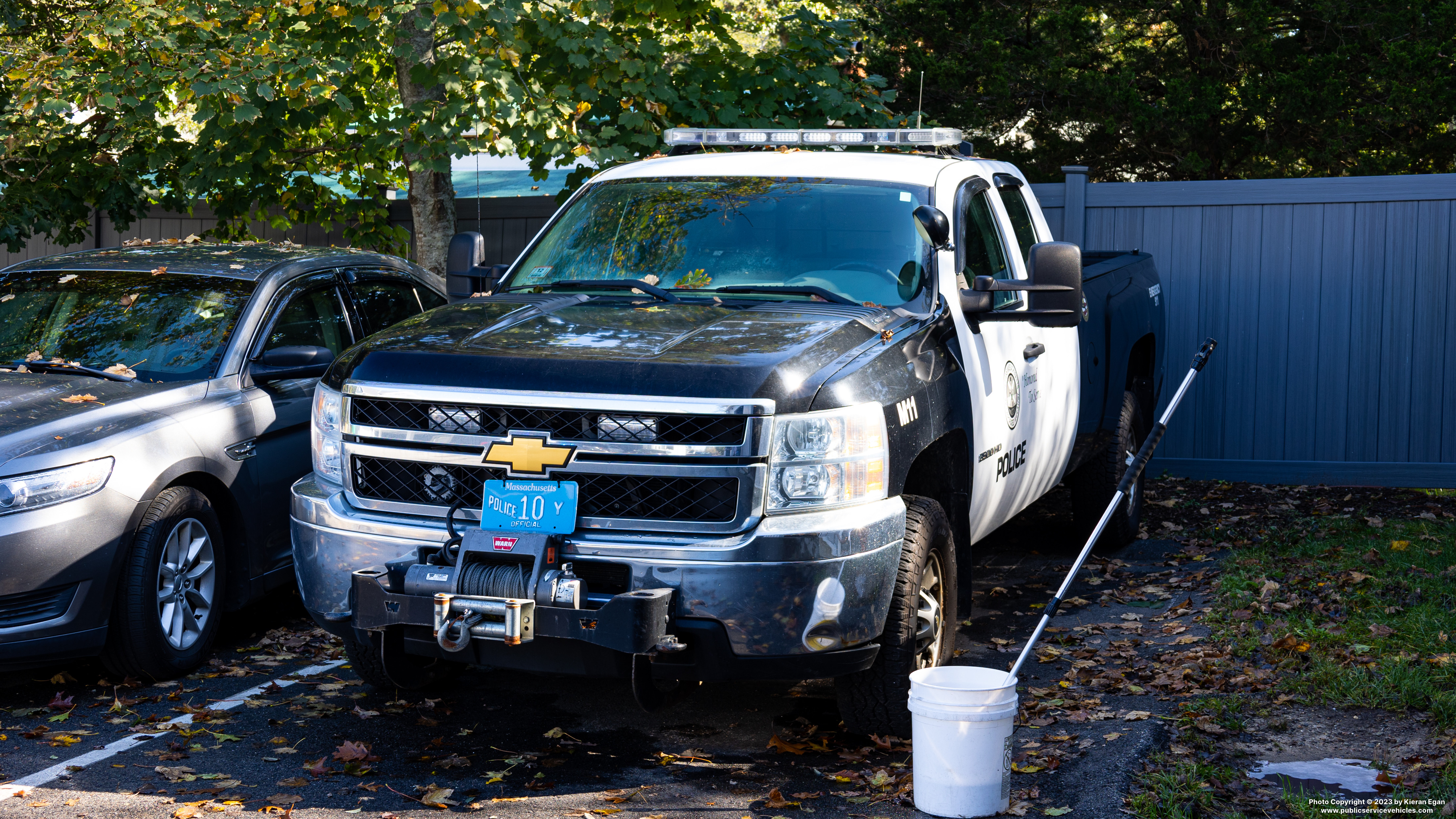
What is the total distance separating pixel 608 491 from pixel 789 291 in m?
1.40

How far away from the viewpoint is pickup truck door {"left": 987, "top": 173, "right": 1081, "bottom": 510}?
6.61 metres

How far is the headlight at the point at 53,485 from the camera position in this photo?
17.1 ft

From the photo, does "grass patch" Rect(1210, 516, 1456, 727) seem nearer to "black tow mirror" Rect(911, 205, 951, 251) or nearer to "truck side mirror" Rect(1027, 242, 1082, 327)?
"truck side mirror" Rect(1027, 242, 1082, 327)

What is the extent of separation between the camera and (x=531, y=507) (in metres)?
4.48

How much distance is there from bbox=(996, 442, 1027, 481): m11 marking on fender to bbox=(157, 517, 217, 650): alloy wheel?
3416mm

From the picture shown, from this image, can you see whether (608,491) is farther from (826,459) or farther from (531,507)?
(826,459)

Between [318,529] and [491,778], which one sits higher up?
[318,529]

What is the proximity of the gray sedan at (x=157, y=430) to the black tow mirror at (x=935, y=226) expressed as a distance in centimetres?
278

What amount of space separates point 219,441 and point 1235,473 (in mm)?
7592

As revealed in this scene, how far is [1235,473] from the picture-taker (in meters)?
10.7

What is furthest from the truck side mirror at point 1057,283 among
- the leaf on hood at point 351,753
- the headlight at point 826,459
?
the leaf on hood at point 351,753

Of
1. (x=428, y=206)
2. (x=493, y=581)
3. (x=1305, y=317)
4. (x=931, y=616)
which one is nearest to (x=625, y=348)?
(x=493, y=581)

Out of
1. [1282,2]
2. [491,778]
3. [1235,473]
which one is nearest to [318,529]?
[491,778]

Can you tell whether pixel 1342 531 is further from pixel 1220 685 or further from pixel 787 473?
pixel 787 473
